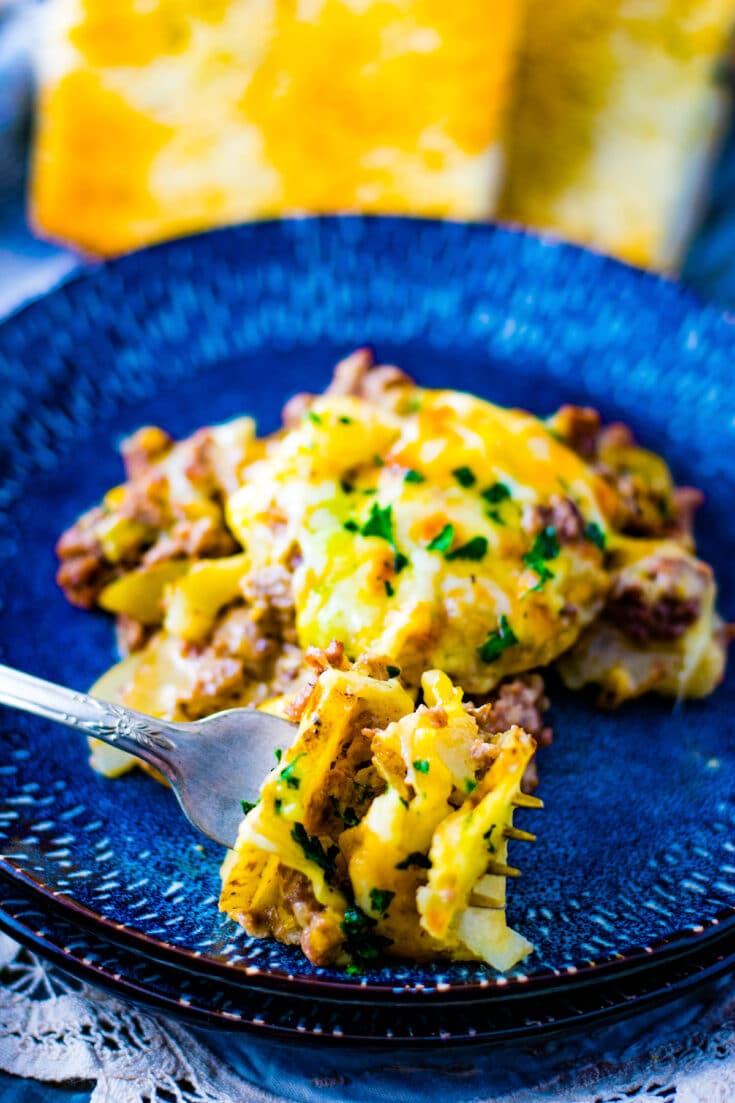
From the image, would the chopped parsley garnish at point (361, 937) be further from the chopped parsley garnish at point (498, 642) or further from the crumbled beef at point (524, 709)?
the chopped parsley garnish at point (498, 642)

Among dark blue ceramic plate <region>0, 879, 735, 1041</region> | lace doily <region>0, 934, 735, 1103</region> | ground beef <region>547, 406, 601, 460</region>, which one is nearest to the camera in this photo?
dark blue ceramic plate <region>0, 879, 735, 1041</region>

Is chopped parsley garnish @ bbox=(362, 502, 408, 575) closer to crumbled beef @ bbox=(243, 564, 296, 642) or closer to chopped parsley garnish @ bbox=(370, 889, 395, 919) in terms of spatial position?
crumbled beef @ bbox=(243, 564, 296, 642)

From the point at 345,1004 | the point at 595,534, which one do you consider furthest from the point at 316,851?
the point at 595,534

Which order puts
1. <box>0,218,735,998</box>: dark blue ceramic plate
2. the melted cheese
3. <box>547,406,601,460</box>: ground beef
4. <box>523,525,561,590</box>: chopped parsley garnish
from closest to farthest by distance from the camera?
1. <box>0,218,735,998</box>: dark blue ceramic plate
2. the melted cheese
3. <box>523,525,561,590</box>: chopped parsley garnish
4. <box>547,406,601,460</box>: ground beef

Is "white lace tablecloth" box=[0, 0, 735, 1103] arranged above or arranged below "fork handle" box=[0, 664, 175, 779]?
below

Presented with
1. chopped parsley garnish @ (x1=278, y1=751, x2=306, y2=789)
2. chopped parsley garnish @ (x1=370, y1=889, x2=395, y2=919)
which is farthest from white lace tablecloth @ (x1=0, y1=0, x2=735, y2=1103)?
chopped parsley garnish @ (x1=278, y1=751, x2=306, y2=789)

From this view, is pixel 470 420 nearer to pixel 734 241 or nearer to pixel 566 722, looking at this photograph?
pixel 566 722
